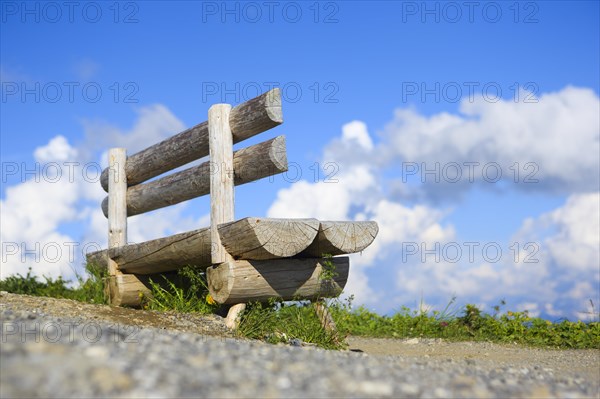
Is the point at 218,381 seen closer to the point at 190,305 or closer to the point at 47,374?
the point at 47,374

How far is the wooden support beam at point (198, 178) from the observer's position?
20.4ft

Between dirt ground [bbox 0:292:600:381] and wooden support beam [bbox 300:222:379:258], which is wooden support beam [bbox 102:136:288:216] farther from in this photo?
dirt ground [bbox 0:292:600:381]

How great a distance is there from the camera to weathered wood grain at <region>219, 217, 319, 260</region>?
5.66 meters

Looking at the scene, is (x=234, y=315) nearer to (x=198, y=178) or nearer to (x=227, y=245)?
(x=227, y=245)

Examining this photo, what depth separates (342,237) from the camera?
20.5ft

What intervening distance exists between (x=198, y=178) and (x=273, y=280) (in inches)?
65.8

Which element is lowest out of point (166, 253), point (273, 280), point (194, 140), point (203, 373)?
point (203, 373)

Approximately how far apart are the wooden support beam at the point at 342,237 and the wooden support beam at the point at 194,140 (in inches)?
48.7

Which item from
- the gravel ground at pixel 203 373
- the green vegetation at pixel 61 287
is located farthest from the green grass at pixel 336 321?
the gravel ground at pixel 203 373

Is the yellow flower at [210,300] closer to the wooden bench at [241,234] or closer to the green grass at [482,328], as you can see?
the wooden bench at [241,234]

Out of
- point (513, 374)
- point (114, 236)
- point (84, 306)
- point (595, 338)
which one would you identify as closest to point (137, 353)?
point (513, 374)

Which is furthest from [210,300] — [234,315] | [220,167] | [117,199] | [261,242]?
[117,199]

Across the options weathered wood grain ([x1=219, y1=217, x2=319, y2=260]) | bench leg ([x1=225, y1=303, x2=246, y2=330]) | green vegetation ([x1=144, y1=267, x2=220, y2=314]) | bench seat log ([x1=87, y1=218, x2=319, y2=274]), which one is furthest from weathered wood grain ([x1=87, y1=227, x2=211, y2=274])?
bench leg ([x1=225, y1=303, x2=246, y2=330])

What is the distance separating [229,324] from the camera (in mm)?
6258
